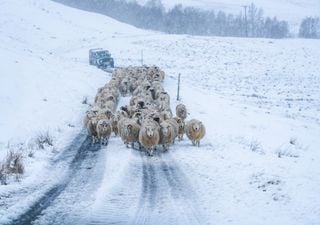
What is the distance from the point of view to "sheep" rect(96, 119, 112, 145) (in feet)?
59.2

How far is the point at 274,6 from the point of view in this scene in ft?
481

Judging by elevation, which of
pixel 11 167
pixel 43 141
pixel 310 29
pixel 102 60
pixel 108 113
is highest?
pixel 310 29

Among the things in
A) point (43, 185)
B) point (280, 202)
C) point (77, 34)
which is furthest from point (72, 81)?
point (77, 34)

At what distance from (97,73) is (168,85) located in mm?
6596

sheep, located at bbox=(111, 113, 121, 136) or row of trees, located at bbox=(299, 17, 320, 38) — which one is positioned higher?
row of trees, located at bbox=(299, 17, 320, 38)

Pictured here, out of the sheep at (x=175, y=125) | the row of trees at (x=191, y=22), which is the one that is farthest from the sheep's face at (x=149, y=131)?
the row of trees at (x=191, y=22)

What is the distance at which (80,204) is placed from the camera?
37.5 ft

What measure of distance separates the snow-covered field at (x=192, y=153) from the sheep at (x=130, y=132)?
1.55ft

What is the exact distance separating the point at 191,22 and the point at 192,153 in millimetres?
90709

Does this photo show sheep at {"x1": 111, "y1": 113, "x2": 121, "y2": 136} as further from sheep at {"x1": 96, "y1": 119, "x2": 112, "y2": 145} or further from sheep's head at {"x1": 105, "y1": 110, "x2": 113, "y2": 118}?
sheep at {"x1": 96, "y1": 119, "x2": 112, "y2": 145}

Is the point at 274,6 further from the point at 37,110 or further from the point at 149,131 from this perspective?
the point at 149,131

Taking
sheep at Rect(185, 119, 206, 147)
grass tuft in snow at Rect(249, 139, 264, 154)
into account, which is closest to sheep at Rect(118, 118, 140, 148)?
sheep at Rect(185, 119, 206, 147)

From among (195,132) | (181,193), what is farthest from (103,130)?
(181,193)

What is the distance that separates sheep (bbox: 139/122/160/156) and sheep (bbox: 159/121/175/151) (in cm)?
25
